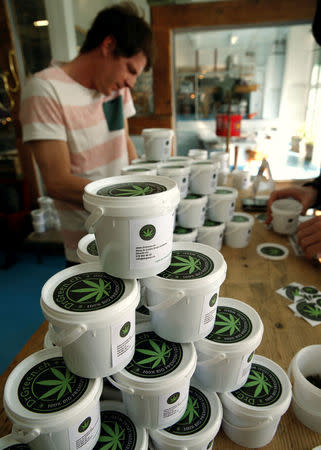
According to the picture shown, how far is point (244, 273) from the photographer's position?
1393 mm

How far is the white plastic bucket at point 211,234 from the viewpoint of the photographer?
1.49 metres

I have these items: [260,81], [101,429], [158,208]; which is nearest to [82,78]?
[158,208]

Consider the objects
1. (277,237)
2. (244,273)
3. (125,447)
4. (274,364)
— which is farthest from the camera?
(277,237)

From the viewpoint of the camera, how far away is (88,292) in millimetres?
711

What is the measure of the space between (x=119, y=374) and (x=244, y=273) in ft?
2.74

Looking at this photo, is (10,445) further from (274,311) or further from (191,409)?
(274,311)

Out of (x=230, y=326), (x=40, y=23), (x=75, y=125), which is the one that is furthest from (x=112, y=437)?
(x=40, y=23)

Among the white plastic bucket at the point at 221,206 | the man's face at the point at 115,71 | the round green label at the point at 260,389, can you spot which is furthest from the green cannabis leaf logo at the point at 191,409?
the man's face at the point at 115,71

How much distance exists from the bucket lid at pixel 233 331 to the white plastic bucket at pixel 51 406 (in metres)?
0.30

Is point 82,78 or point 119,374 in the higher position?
point 82,78

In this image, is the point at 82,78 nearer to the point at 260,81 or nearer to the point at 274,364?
the point at 274,364

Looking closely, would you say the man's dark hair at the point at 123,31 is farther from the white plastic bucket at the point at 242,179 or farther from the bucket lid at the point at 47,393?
the bucket lid at the point at 47,393

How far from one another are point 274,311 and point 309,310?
129 mm

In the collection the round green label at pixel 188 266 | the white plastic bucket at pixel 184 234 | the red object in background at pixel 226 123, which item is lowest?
the white plastic bucket at pixel 184 234
